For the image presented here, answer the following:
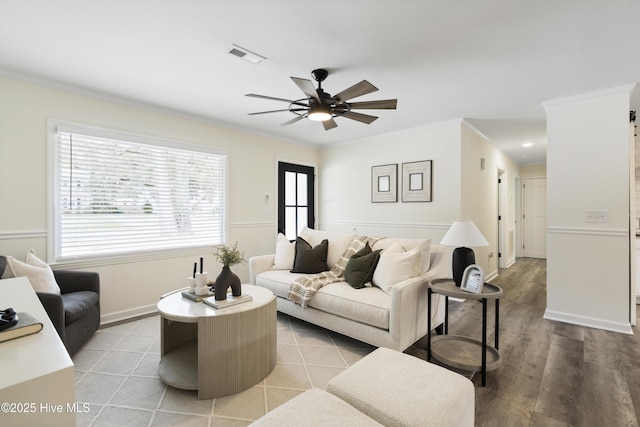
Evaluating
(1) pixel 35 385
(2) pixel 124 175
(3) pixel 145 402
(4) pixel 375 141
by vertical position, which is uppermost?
(4) pixel 375 141

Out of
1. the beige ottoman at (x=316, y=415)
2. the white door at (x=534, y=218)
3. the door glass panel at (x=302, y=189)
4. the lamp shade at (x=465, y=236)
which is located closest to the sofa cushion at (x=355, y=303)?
the lamp shade at (x=465, y=236)

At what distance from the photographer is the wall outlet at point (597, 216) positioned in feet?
10.1

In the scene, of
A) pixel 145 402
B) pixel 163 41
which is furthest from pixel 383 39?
pixel 145 402

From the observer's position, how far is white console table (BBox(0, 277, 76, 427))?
0.55 m

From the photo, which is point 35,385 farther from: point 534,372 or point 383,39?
point 534,372

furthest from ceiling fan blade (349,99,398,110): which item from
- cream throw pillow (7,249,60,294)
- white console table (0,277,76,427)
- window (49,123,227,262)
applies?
cream throw pillow (7,249,60,294)

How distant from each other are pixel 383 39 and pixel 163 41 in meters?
1.59

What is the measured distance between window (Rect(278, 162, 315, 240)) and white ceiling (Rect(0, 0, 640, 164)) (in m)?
1.79

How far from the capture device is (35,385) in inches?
22.9

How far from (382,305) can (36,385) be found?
6.96ft

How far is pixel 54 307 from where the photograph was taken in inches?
83.7

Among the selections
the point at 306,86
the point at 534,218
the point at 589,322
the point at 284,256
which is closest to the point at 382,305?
the point at 284,256

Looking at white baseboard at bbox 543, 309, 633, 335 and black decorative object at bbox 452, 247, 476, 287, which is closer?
black decorative object at bbox 452, 247, 476, 287

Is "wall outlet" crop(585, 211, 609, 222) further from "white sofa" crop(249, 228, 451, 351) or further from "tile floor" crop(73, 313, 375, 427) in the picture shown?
"tile floor" crop(73, 313, 375, 427)
